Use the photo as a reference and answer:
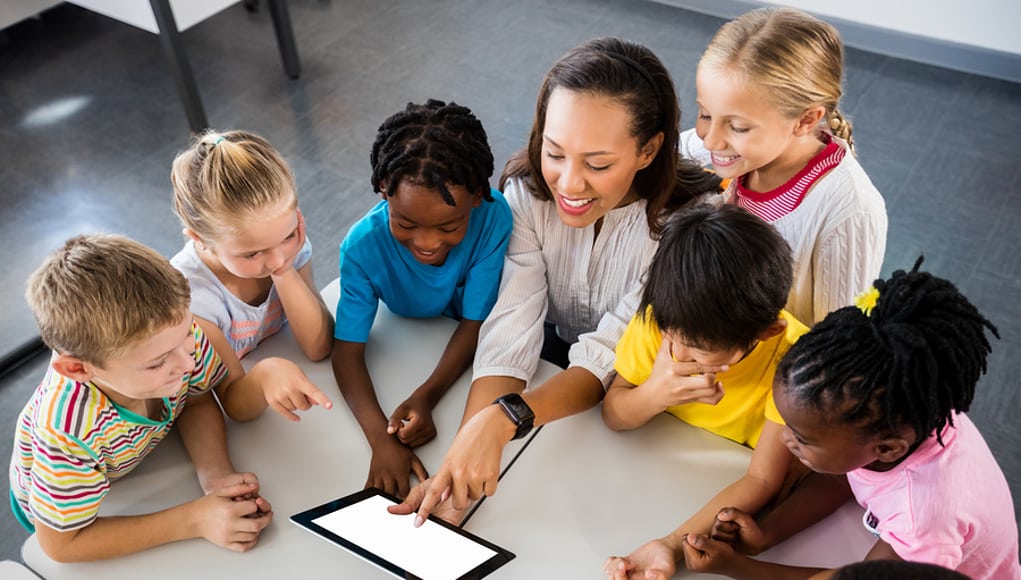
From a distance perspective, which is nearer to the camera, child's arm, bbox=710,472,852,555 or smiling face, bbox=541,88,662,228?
child's arm, bbox=710,472,852,555

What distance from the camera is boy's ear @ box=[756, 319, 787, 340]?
114 cm

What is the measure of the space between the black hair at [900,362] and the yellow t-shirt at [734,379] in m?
0.19

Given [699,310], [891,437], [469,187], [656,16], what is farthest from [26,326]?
[656,16]

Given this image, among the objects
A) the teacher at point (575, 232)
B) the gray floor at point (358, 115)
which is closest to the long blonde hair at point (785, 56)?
the teacher at point (575, 232)

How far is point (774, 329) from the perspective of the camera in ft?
3.76

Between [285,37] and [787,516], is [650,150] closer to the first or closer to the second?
[787,516]

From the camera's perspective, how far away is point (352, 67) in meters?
3.49

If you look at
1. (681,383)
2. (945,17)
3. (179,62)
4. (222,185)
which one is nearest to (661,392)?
(681,383)

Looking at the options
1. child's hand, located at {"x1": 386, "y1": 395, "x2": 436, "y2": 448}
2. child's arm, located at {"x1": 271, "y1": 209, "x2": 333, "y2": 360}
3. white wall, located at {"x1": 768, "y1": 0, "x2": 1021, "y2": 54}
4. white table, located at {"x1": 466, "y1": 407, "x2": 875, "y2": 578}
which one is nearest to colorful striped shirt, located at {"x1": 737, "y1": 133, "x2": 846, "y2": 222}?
white table, located at {"x1": 466, "y1": 407, "x2": 875, "y2": 578}

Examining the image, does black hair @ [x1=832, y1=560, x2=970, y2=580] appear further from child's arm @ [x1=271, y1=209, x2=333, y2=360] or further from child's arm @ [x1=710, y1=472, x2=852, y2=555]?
child's arm @ [x1=271, y1=209, x2=333, y2=360]

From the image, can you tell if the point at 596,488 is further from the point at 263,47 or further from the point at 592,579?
the point at 263,47

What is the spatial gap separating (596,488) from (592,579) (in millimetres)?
149

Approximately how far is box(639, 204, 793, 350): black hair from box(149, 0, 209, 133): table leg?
2290 mm

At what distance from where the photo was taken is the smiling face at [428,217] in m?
1.26
